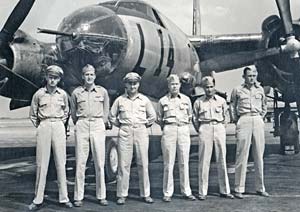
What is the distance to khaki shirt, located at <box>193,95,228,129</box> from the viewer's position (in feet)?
22.5

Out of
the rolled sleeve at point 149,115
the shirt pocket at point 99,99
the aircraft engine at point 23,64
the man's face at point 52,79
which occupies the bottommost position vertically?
the rolled sleeve at point 149,115

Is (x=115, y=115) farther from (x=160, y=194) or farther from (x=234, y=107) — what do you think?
(x=234, y=107)

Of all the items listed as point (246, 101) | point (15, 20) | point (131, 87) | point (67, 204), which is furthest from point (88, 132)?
point (15, 20)

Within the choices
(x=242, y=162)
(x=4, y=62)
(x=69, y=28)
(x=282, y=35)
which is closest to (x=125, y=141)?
(x=242, y=162)

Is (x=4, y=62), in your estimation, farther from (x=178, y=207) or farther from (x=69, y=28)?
(x=178, y=207)

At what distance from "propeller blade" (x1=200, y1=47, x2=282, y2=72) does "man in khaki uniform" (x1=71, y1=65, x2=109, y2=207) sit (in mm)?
5514

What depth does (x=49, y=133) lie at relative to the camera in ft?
20.6

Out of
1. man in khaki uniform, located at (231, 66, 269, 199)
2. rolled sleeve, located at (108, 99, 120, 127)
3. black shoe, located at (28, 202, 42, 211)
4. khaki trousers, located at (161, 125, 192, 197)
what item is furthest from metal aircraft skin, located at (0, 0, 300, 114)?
black shoe, located at (28, 202, 42, 211)

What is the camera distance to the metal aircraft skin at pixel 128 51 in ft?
27.4

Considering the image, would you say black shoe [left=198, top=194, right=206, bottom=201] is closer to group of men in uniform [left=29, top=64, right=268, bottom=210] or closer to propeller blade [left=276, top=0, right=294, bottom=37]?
group of men in uniform [left=29, top=64, right=268, bottom=210]

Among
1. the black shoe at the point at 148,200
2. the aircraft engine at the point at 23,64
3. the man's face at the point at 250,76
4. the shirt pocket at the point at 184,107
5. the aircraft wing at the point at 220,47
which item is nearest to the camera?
the black shoe at the point at 148,200

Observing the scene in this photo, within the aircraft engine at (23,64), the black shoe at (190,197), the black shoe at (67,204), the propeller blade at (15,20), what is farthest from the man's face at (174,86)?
the propeller blade at (15,20)

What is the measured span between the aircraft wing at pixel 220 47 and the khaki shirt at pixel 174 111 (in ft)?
19.9

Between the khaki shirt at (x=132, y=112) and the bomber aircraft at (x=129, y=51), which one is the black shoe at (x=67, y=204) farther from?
the bomber aircraft at (x=129, y=51)
